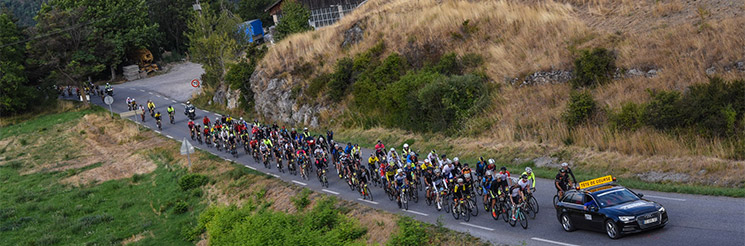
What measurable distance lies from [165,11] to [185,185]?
242ft

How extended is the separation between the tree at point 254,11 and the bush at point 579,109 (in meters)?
77.2

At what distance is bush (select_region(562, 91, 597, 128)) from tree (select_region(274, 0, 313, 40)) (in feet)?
123

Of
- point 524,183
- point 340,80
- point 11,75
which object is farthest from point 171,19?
point 524,183

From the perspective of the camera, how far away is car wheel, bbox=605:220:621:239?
1825 centimetres

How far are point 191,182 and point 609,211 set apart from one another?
23923 millimetres

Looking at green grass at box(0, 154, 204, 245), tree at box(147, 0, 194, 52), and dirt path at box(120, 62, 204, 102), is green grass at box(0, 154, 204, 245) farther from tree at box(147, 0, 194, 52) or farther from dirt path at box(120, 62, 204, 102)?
tree at box(147, 0, 194, 52)

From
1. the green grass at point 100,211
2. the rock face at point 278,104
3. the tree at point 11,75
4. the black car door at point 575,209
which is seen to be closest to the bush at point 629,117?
the black car door at point 575,209

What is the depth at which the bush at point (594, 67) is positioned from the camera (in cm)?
3397

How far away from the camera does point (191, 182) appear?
36281 millimetres

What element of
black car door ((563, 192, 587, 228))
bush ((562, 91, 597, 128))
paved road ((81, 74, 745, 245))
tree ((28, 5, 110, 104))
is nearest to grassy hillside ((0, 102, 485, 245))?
paved road ((81, 74, 745, 245))

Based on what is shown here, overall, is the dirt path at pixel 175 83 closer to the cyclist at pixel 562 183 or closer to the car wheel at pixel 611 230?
the cyclist at pixel 562 183

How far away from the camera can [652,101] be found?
2858 cm

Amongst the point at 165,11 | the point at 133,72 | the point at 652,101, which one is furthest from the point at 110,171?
the point at 165,11

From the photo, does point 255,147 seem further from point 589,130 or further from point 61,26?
point 61,26
